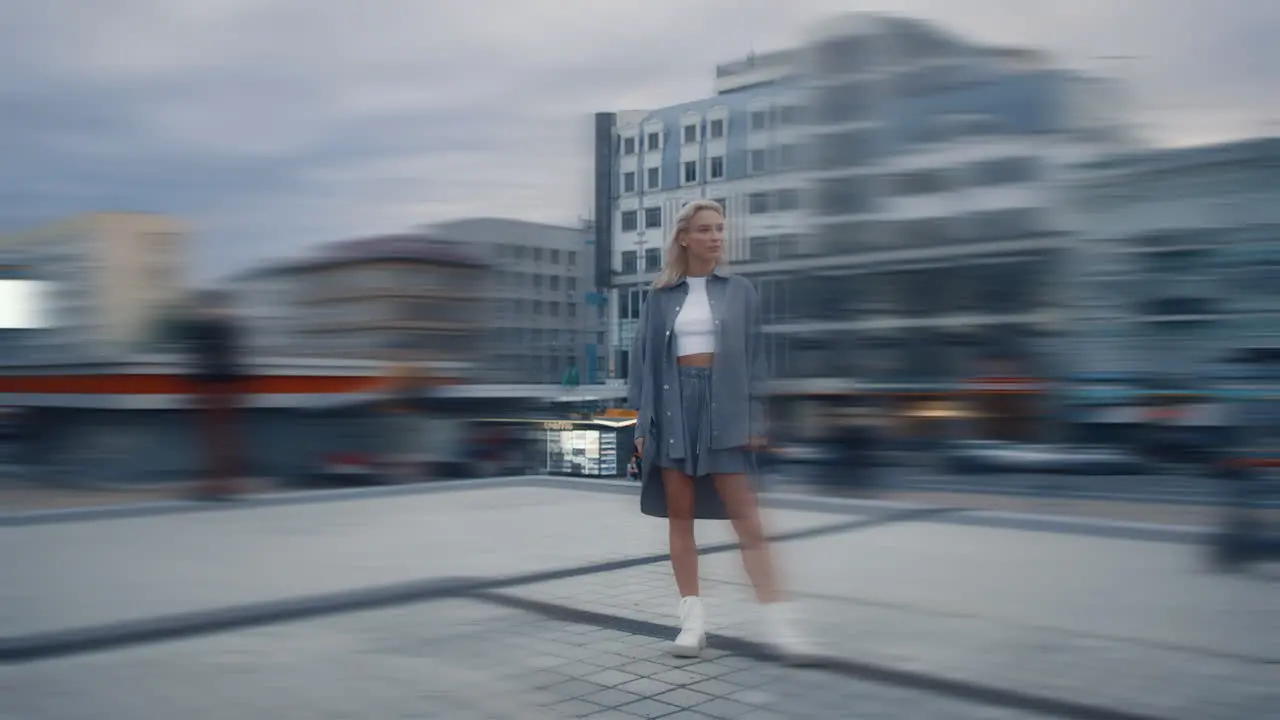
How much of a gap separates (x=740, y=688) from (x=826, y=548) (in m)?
2.81

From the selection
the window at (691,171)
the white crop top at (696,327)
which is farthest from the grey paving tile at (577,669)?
the window at (691,171)

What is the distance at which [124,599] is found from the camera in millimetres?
4922

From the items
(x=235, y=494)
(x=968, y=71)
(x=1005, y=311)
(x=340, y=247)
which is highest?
(x=968, y=71)

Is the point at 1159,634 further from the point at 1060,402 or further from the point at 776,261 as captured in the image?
the point at 1060,402

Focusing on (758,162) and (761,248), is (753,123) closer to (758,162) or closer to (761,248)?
(758,162)

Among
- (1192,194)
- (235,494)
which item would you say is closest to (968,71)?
(1192,194)

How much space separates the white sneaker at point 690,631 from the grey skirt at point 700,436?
0.43 m

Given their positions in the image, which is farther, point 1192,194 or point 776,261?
point 1192,194

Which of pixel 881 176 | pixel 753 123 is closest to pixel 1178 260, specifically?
pixel 881 176

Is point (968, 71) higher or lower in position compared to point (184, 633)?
higher

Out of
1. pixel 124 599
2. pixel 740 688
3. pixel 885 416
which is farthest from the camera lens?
pixel 885 416

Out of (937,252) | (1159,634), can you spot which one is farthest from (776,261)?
(1159,634)

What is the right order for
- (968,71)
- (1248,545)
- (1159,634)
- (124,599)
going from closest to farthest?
(1159,634) < (124,599) < (1248,545) < (968,71)

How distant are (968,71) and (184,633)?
22.0ft
